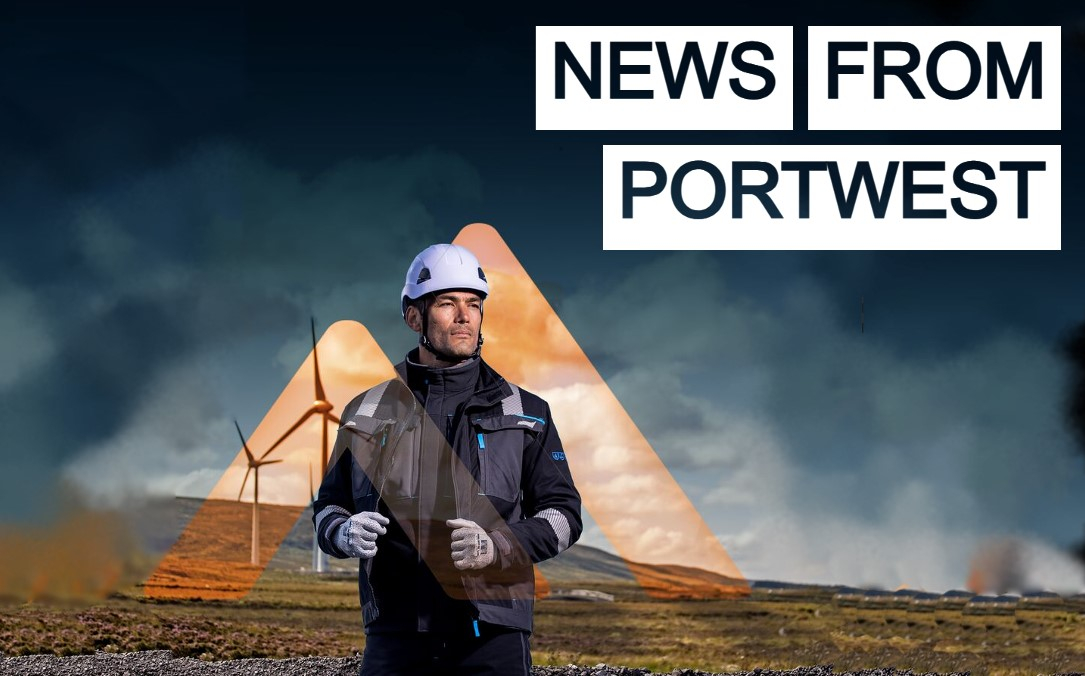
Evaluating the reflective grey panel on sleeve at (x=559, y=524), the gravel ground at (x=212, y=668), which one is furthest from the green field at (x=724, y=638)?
the reflective grey panel on sleeve at (x=559, y=524)

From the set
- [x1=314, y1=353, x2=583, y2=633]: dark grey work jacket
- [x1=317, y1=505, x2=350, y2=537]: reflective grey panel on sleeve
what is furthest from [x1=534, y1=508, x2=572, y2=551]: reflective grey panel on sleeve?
[x1=317, y1=505, x2=350, y2=537]: reflective grey panel on sleeve

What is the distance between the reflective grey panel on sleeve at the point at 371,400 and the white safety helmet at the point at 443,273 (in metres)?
0.51

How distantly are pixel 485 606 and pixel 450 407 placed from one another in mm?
1222

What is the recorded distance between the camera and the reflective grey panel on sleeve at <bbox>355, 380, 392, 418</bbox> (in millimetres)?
6902

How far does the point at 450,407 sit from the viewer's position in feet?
22.3

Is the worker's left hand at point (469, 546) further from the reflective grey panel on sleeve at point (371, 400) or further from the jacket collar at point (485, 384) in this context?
the reflective grey panel on sleeve at point (371, 400)

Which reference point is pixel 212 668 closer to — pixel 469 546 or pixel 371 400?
pixel 371 400

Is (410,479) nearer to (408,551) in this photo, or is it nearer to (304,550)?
(408,551)

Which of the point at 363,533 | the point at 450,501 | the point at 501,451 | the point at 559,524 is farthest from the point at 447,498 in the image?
the point at 559,524

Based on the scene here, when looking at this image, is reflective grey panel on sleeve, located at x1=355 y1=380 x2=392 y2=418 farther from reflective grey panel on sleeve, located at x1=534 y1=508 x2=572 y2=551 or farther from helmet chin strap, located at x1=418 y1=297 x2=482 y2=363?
reflective grey panel on sleeve, located at x1=534 y1=508 x2=572 y2=551

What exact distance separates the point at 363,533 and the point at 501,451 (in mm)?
981

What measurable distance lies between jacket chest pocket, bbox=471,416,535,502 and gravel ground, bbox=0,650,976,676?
518 inches

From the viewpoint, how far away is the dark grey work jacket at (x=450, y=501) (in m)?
6.49

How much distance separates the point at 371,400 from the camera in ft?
22.9
